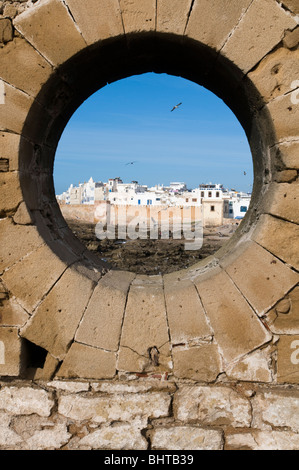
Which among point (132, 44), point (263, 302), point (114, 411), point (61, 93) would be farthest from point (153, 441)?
point (132, 44)

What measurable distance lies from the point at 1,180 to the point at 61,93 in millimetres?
792

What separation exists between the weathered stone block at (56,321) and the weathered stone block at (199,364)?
76 centimetres

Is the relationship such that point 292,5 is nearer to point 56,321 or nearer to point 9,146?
point 9,146

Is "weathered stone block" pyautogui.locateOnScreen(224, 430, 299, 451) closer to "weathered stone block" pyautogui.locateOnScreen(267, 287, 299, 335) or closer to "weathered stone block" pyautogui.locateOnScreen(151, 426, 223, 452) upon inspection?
"weathered stone block" pyautogui.locateOnScreen(151, 426, 223, 452)

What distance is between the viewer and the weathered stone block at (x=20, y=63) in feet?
8.63

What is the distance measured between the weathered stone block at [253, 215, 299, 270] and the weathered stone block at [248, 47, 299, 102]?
0.83m

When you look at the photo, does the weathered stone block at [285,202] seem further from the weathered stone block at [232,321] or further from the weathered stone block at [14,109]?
the weathered stone block at [14,109]

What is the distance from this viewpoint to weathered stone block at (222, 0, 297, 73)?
2539mm

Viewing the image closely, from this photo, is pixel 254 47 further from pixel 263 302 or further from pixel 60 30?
pixel 263 302

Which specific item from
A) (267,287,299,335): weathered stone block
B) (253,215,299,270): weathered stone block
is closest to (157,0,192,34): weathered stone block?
(253,215,299,270): weathered stone block

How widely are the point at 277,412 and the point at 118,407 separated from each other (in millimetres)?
1079

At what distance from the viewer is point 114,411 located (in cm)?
267

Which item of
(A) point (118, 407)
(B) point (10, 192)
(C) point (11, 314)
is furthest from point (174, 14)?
(A) point (118, 407)

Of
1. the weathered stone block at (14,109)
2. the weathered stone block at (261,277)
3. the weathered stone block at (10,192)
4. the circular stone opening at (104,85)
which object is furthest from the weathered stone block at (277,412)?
the weathered stone block at (14,109)
